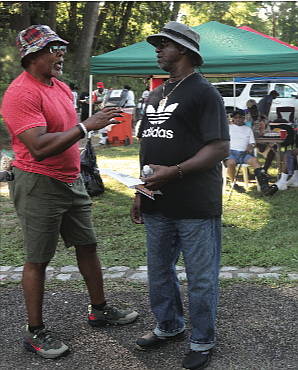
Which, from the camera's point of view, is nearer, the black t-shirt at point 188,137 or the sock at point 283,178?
the black t-shirt at point 188,137

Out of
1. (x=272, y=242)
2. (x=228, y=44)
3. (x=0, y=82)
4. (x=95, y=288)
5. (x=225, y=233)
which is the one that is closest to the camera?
(x=95, y=288)

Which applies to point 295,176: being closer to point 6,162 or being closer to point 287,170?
point 287,170

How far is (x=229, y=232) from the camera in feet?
18.7

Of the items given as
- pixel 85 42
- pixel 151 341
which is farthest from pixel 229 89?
pixel 151 341

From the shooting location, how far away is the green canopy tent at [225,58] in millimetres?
7176

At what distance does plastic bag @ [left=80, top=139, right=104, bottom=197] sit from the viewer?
24.6 feet

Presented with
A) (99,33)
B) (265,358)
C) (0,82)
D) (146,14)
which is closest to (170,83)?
(265,358)

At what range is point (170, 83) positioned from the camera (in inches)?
105

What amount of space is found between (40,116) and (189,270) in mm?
1272

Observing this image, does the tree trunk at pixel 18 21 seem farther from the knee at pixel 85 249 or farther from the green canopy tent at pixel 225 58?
the knee at pixel 85 249

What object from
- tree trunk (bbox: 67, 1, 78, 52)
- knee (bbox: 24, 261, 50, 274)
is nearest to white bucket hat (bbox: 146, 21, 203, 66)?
knee (bbox: 24, 261, 50, 274)

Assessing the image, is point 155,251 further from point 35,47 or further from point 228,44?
point 228,44

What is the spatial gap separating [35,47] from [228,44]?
5772 mm

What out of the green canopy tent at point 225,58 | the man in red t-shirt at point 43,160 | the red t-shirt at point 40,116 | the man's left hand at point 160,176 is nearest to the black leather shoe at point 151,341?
the man in red t-shirt at point 43,160
